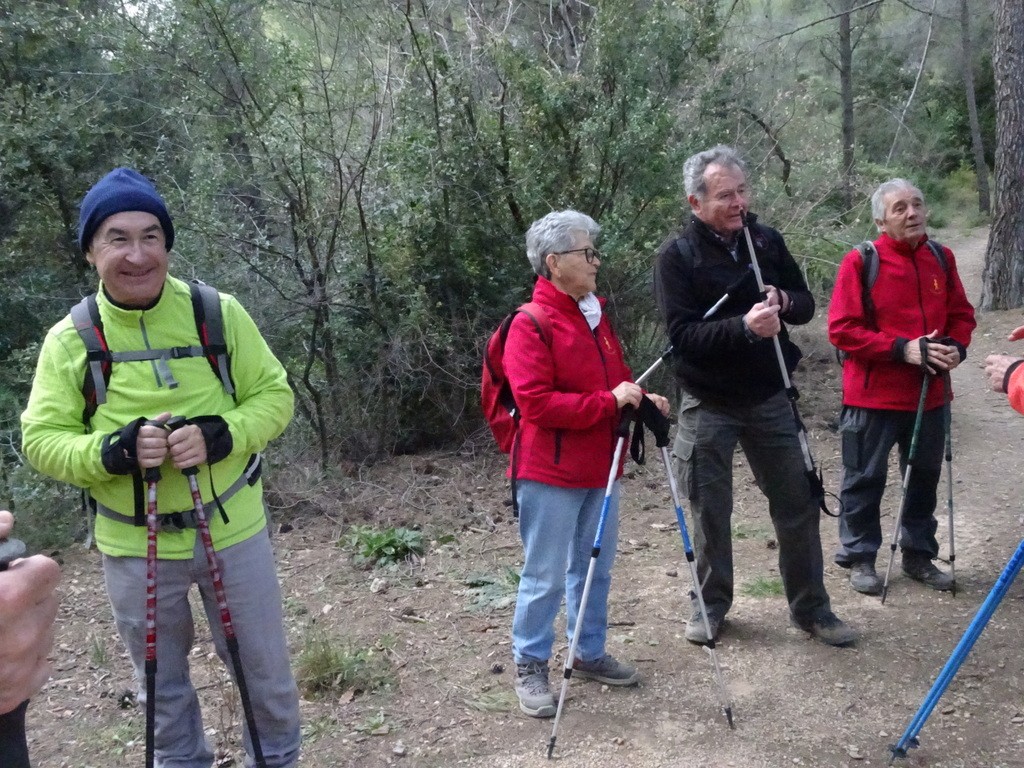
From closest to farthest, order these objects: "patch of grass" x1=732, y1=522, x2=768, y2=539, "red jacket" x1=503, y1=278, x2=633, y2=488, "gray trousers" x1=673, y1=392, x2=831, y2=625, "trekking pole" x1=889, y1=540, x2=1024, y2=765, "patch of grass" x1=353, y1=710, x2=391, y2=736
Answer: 1. "trekking pole" x1=889, y1=540, x2=1024, y2=765
2. "red jacket" x1=503, y1=278, x2=633, y2=488
3. "patch of grass" x1=353, y1=710, x2=391, y2=736
4. "gray trousers" x1=673, y1=392, x2=831, y2=625
5. "patch of grass" x1=732, y1=522, x2=768, y2=539

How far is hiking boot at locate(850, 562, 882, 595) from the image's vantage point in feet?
15.7

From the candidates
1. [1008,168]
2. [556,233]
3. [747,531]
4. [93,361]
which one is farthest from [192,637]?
[1008,168]

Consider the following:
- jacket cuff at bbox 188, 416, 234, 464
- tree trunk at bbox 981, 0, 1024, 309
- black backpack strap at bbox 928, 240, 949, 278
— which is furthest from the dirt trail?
tree trunk at bbox 981, 0, 1024, 309

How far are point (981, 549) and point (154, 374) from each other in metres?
4.74

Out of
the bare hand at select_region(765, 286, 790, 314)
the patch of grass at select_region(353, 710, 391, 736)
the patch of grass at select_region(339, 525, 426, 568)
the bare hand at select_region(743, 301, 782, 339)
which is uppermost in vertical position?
the bare hand at select_region(765, 286, 790, 314)

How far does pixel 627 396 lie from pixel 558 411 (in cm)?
28

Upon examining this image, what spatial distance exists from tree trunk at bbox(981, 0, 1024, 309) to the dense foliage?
156 inches

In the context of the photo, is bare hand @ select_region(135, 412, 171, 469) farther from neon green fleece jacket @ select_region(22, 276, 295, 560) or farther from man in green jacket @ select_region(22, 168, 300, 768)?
neon green fleece jacket @ select_region(22, 276, 295, 560)

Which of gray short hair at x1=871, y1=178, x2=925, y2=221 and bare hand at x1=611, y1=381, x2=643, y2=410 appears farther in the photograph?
gray short hair at x1=871, y1=178, x2=925, y2=221

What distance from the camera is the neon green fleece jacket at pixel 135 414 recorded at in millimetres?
2674

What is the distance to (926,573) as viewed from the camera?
15.9 feet

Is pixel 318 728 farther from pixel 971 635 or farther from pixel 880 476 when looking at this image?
pixel 880 476

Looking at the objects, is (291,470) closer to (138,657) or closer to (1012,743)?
(138,657)

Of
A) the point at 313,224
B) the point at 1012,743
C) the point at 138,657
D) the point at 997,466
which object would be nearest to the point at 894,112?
the point at 997,466
